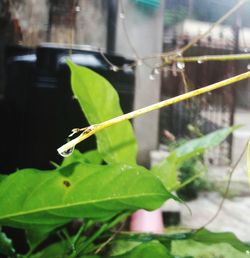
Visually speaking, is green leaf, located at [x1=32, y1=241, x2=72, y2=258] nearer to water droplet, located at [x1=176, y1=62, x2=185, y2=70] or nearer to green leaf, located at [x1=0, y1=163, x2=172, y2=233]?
green leaf, located at [x1=0, y1=163, x2=172, y2=233]

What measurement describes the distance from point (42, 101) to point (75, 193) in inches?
16.1

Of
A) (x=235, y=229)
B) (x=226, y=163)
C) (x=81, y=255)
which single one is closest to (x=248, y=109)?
(x=226, y=163)

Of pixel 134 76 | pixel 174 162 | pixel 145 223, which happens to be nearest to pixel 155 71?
pixel 134 76

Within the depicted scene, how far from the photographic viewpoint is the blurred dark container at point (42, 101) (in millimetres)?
635

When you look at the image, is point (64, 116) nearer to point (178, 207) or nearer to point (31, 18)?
point (31, 18)

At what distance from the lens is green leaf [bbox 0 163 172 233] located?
341 mm

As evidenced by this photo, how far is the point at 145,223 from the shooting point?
2.45 feet

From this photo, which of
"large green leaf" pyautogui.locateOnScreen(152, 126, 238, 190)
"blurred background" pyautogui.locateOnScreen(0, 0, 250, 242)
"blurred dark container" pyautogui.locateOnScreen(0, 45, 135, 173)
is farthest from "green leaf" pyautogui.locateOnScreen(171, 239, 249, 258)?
"blurred dark container" pyautogui.locateOnScreen(0, 45, 135, 173)

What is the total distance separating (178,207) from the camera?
0.84 m

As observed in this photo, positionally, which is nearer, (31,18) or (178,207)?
(31,18)

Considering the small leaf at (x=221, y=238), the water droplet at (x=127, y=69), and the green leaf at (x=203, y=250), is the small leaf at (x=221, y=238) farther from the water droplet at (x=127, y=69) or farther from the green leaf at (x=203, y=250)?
the water droplet at (x=127, y=69)

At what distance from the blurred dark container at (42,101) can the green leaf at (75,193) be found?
0.63 feet

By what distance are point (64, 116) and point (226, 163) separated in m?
0.37

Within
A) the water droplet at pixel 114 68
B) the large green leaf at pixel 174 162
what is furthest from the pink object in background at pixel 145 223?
the water droplet at pixel 114 68
